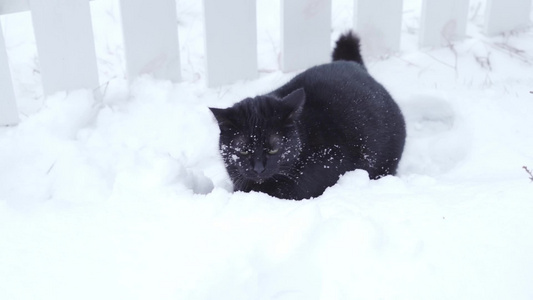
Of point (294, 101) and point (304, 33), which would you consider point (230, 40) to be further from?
point (294, 101)

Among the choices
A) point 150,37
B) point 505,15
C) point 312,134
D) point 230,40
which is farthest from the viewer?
point 505,15

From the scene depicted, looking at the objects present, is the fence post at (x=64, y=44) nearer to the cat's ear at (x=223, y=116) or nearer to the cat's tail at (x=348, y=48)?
the cat's ear at (x=223, y=116)

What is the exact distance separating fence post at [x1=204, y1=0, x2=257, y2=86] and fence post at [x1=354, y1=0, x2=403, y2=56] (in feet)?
1.77

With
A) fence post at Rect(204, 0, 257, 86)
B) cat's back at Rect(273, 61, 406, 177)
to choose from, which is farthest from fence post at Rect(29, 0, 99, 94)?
cat's back at Rect(273, 61, 406, 177)

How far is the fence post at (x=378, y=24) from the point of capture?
9.14 feet

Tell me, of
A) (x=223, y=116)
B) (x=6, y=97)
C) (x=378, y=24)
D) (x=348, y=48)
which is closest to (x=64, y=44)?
(x=6, y=97)

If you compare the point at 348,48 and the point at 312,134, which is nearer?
the point at 312,134

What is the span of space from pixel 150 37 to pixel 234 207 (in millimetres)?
1161

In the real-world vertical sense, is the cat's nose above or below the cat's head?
below

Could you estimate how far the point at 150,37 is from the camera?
247cm

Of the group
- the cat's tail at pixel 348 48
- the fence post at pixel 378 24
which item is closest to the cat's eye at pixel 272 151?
the cat's tail at pixel 348 48

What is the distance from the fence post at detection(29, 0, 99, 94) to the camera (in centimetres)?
228

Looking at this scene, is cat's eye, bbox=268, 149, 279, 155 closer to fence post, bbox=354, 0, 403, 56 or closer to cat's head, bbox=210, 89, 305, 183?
cat's head, bbox=210, 89, 305, 183

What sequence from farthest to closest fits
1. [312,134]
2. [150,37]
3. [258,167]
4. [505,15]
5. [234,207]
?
1. [505,15]
2. [150,37]
3. [312,134]
4. [258,167]
5. [234,207]
